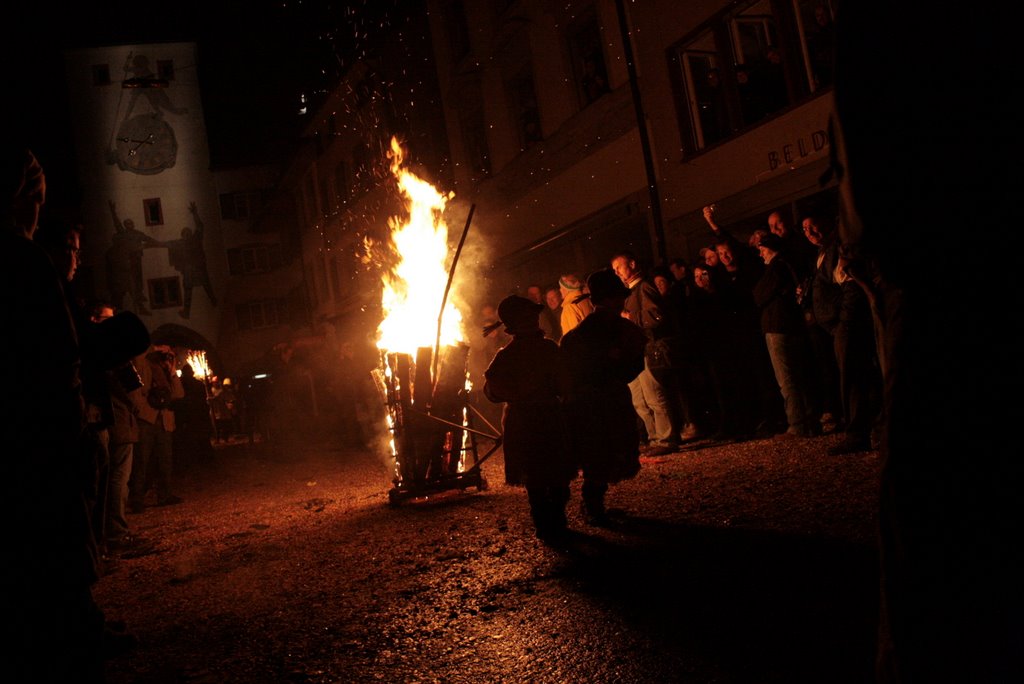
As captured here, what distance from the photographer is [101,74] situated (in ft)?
147

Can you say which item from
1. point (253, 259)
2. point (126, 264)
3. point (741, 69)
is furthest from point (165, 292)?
point (741, 69)

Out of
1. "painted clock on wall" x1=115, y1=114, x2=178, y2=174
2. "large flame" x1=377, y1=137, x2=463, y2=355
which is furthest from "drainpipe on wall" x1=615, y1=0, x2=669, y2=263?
"painted clock on wall" x1=115, y1=114, x2=178, y2=174

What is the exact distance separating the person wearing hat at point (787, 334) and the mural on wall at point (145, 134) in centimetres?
4398

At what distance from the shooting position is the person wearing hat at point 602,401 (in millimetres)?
5602

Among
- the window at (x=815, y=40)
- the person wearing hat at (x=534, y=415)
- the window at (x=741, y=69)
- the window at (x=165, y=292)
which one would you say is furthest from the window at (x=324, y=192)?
the person wearing hat at (x=534, y=415)

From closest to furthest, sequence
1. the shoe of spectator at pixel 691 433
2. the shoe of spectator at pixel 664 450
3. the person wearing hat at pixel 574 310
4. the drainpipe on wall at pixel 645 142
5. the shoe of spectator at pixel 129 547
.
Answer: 1. the shoe of spectator at pixel 129 547
2. the shoe of spectator at pixel 664 450
3. the shoe of spectator at pixel 691 433
4. the person wearing hat at pixel 574 310
5. the drainpipe on wall at pixel 645 142

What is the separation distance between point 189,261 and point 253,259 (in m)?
3.40

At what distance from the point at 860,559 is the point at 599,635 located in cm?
147

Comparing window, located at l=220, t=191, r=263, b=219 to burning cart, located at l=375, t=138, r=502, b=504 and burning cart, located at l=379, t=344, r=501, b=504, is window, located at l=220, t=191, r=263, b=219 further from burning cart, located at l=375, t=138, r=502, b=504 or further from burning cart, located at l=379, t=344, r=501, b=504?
burning cart, located at l=379, t=344, r=501, b=504

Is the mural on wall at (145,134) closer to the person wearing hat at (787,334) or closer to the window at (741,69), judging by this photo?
the window at (741,69)

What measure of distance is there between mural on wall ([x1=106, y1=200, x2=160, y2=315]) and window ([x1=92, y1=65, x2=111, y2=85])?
685cm

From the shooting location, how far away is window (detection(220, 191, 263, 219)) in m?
45.6

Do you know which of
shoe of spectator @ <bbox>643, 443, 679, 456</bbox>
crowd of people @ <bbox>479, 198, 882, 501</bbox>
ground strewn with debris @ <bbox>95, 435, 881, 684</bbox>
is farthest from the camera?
shoe of spectator @ <bbox>643, 443, 679, 456</bbox>

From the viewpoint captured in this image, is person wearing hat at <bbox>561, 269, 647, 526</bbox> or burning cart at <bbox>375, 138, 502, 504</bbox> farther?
burning cart at <bbox>375, 138, 502, 504</bbox>
